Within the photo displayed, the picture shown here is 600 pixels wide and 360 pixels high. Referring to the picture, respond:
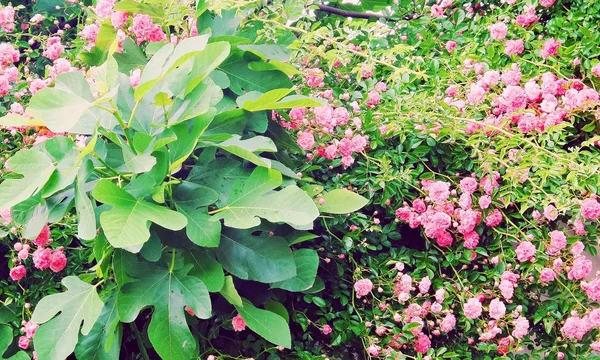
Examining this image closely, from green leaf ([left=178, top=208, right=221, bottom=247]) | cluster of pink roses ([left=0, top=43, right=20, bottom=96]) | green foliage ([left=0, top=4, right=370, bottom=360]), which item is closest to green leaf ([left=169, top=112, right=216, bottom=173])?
green foliage ([left=0, top=4, right=370, bottom=360])

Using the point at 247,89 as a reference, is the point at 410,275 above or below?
below

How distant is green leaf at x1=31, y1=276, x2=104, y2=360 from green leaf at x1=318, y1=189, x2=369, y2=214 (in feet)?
1.82

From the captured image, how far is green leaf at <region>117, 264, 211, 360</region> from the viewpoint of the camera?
1.23m

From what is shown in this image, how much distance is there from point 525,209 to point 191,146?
38.4 inches

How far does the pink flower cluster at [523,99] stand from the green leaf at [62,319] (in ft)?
3.92

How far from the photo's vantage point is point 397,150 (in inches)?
71.4

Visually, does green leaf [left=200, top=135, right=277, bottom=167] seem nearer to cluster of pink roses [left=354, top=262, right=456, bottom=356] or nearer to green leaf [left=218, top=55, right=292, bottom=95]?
green leaf [left=218, top=55, right=292, bottom=95]

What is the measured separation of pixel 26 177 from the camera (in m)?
1.25

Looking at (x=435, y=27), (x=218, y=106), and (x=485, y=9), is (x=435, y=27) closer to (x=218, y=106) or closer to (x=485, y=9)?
(x=485, y=9)

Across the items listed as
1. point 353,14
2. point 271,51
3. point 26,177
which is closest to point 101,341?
point 26,177

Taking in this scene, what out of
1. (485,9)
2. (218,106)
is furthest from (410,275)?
(485,9)

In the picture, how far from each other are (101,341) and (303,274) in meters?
0.46

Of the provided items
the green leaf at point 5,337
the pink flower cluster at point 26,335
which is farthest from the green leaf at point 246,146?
the green leaf at point 5,337

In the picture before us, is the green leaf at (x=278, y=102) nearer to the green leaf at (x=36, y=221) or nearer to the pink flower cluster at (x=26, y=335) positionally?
the green leaf at (x=36, y=221)
